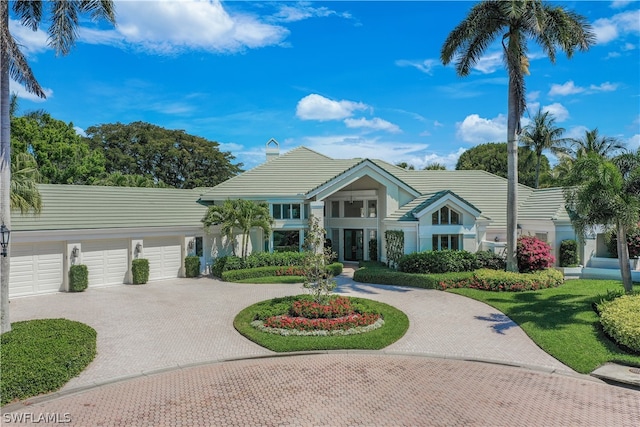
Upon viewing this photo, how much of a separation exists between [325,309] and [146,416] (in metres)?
7.47

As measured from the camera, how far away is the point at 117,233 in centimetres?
2209

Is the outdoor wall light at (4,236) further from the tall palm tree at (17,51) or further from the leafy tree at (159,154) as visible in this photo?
the leafy tree at (159,154)

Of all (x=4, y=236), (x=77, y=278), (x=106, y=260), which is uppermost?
(x=4, y=236)

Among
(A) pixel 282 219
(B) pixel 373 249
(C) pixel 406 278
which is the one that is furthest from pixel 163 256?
(C) pixel 406 278

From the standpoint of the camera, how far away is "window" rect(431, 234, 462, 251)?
24.8 metres

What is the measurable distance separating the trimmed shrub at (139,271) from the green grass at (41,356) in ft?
31.8

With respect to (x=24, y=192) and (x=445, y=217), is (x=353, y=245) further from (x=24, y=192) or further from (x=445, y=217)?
(x=24, y=192)

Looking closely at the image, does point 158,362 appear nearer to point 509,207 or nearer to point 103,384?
point 103,384

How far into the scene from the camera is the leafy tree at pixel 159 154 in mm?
51625

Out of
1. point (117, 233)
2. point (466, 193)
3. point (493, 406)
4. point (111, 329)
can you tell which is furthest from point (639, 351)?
point (117, 233)

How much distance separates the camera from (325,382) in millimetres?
10172

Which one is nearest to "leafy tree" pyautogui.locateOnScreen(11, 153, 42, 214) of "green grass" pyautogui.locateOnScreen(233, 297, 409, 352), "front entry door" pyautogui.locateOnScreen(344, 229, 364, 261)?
"green grass" pyautogui.locateOnScreen(233, 297, 409, 352)

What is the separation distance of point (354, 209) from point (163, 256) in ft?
44.6

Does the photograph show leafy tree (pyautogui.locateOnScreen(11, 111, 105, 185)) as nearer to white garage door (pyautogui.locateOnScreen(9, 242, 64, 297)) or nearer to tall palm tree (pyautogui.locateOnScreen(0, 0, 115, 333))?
white garage door (pyautogui.locateOnScreen(9, 242, 64, 297))
